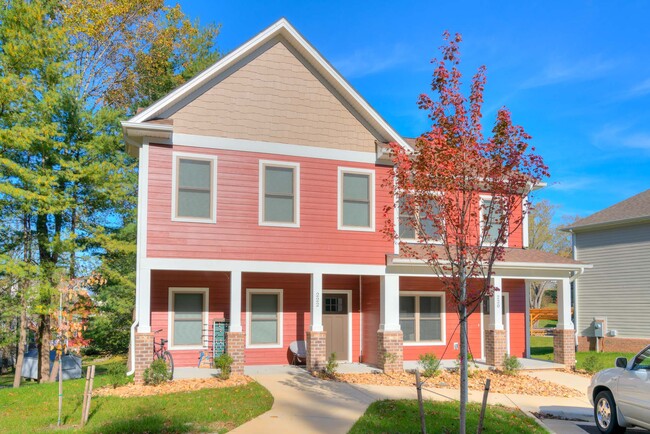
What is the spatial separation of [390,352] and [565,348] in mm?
5869

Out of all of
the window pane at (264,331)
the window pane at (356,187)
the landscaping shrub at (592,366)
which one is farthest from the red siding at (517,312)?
the window pane at (264,331)

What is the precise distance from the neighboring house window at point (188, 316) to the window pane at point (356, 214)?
447cm

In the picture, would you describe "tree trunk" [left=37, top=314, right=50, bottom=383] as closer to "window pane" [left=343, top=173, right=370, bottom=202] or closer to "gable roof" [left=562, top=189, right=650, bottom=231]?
"window pane" [left=343, top=173, right=370, bottom=202]

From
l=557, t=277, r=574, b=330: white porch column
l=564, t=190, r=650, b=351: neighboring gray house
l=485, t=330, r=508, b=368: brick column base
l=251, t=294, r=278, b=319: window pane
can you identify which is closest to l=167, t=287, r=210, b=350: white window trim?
l=251, t=294, r=278, b=319: window pane

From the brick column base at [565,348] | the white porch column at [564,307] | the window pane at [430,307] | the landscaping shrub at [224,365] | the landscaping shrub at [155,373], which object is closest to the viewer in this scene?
the landscaping shrub at [155,373]

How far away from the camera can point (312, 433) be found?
9445 millimetres

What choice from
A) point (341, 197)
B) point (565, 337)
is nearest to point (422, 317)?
point (565, 337)

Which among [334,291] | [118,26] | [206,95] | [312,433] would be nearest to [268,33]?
[206,95]

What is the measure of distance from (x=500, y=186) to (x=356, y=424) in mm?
4590

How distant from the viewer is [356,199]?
16.9 metres

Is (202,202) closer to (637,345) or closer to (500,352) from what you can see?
(500,352)

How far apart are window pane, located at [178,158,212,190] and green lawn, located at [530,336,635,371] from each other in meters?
12.0

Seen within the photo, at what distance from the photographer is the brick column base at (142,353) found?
13.9m

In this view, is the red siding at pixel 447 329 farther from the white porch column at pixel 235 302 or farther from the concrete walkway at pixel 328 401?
the white porch column at pixel 235 302
